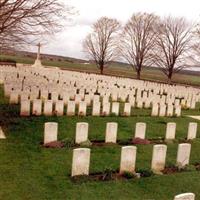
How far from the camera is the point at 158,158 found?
972 cm

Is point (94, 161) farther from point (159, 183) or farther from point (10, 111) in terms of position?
point (10, 111)

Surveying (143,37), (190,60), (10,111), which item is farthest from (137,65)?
(10,111)

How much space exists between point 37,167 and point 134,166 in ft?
7.09

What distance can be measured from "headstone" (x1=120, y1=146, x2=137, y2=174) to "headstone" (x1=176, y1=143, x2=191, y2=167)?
144 cm

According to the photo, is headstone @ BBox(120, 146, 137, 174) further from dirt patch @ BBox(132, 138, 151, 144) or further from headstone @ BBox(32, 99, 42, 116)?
headstone @ BBox(32, 99, 42, 116)

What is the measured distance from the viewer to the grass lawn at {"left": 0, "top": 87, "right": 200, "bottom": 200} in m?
7.88

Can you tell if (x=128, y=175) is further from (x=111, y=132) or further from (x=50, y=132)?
(x=111, y=132)

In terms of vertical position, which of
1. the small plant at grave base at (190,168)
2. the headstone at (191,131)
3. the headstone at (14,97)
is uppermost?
the headstone at (14,97)

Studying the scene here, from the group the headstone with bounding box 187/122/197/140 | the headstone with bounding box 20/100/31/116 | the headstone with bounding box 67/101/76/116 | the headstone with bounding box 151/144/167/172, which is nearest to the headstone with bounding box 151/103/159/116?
the headstone with bounding box 67/101/76/116

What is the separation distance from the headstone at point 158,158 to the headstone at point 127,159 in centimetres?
65

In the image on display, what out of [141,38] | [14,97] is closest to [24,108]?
[14,97]

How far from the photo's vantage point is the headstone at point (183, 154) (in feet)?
33.1

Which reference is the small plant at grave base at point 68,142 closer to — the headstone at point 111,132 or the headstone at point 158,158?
the headstone at point 111,132

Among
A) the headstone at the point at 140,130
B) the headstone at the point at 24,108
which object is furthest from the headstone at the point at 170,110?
the headstone at the point at 24,108
